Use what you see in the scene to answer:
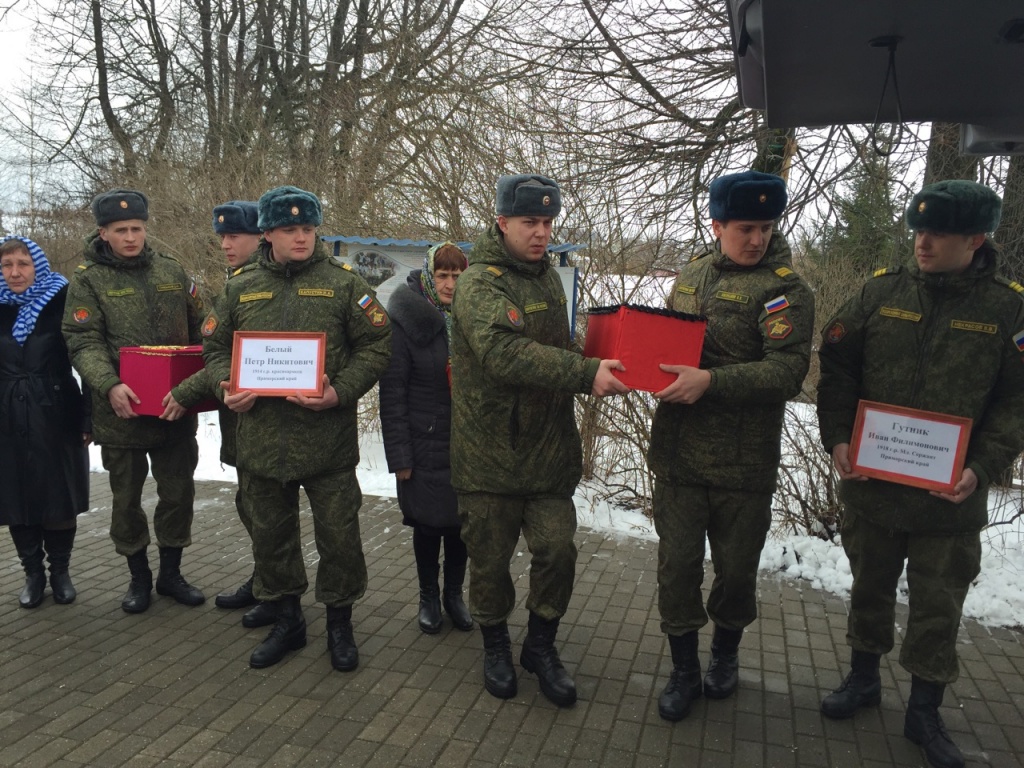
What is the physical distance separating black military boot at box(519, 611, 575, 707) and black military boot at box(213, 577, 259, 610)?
1768mm

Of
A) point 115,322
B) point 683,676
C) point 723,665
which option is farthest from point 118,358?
point 723,665

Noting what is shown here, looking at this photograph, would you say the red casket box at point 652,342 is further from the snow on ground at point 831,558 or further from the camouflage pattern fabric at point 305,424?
the snow on ground at point 831,558

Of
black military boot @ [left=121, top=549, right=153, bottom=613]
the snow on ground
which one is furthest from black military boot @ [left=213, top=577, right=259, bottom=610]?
the snow on ground

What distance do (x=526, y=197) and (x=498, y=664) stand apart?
2.06 m

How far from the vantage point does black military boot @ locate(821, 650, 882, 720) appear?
3443 mm

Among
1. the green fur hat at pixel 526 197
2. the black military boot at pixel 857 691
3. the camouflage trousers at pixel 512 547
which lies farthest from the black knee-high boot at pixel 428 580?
the black military boot at pixel 857 691

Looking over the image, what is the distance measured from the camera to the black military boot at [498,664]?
3.59m

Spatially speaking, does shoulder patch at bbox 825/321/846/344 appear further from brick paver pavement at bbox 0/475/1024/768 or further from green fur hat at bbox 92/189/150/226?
green fur hat at bbox 92/189/150/226

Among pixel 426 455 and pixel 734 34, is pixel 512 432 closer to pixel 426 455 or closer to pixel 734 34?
pixel 426 455

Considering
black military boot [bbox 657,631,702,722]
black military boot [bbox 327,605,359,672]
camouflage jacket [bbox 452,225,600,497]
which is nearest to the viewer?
camouflage jacket [bbox 452,225,600,497]

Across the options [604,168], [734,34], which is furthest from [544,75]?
[734,34]

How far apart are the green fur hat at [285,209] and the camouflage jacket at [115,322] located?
108cm

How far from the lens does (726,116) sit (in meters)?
6.79

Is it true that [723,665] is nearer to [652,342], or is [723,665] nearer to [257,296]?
→ [652,342]
